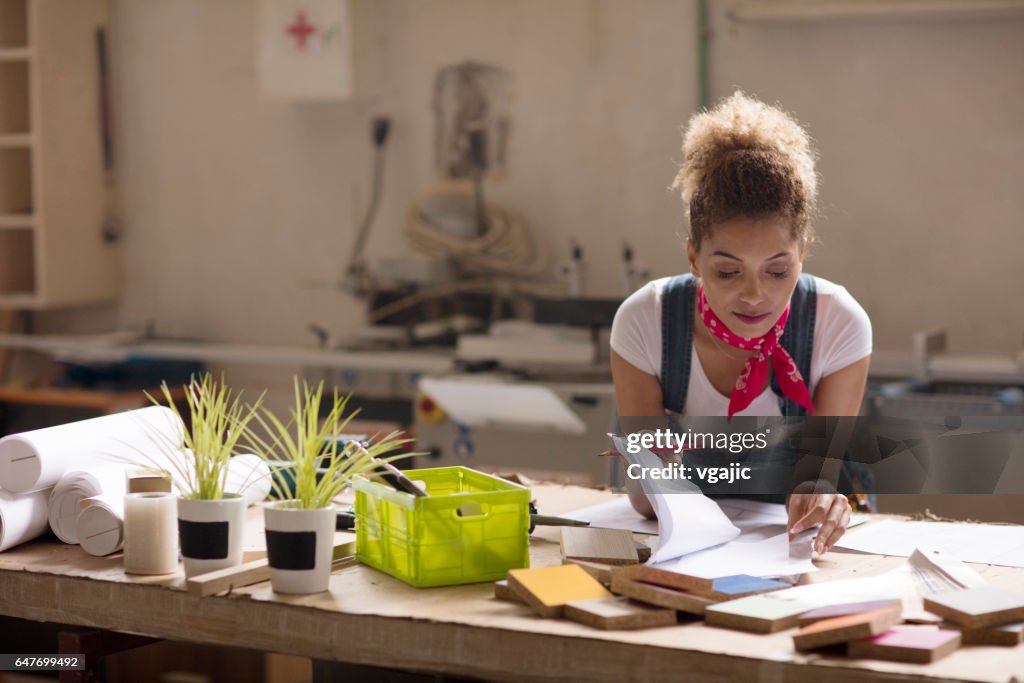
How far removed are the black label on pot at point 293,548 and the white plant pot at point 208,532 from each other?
73 millimetres

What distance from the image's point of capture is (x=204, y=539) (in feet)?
4.39

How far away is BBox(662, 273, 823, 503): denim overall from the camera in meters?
1.63

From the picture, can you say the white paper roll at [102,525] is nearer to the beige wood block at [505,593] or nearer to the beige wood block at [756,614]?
the beige wood block at [505,593]

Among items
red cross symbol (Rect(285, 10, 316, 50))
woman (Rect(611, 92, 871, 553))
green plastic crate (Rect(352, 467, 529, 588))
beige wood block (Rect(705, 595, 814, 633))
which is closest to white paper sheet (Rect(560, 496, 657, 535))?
woman (Rect(611, 92, 871, 553))

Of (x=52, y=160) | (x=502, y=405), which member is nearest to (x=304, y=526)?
(x=502, y=405)

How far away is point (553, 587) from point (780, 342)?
2.34 feet

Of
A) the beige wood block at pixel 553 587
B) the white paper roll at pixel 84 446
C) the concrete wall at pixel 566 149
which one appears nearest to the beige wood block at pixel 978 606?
the beige wood block at pixel 553 587

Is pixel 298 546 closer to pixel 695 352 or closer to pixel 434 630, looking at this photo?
pixel 434 630

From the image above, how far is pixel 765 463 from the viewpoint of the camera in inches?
64.4

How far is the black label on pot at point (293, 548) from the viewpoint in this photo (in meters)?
1.28

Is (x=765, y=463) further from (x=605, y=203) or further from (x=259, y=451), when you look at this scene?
(x=605, y=203)

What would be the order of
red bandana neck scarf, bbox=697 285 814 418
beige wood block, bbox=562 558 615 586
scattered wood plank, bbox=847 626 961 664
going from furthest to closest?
red bandana neck scarf, bbox=697 285 814 418
beige wood block, bbox=562 558 615 586
scattered wood plank, bbox=847 626 961 664

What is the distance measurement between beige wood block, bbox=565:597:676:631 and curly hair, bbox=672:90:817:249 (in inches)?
24.9

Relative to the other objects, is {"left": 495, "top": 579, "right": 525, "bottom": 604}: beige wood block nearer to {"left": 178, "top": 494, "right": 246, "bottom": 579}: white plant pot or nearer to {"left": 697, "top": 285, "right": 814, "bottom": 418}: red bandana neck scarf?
{"left": 178, "top": 494, "right": 246, "bottom": 579}: white plant pot
